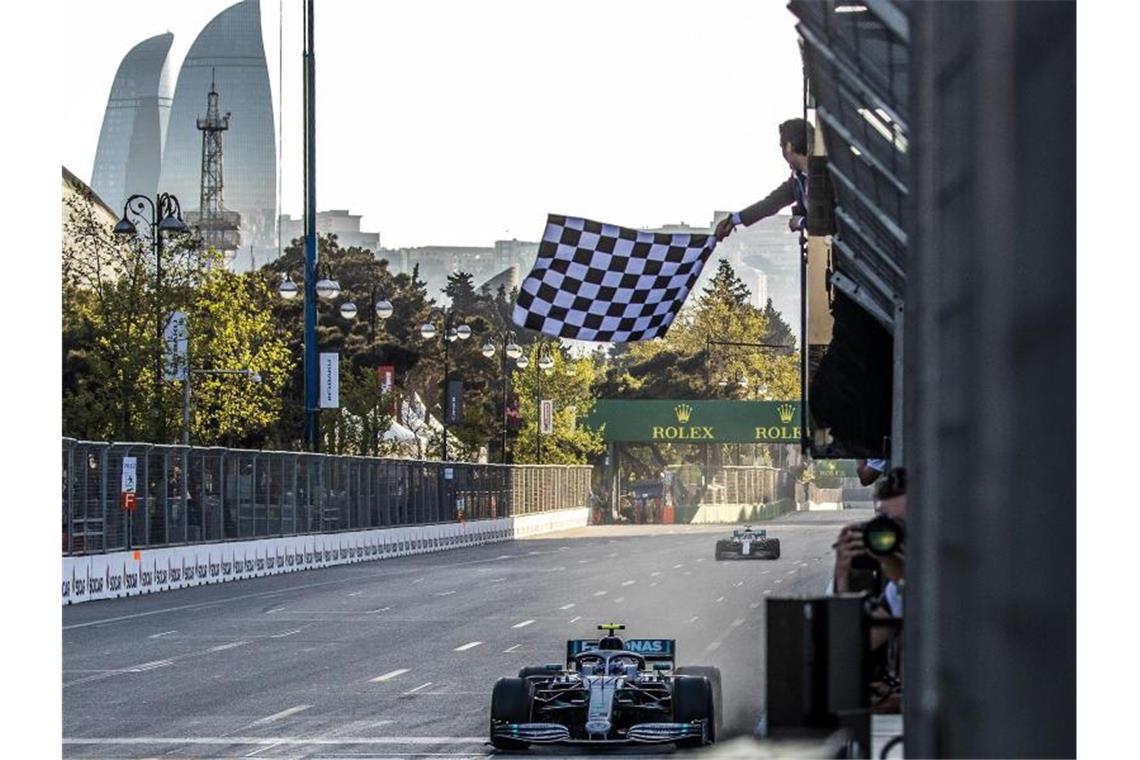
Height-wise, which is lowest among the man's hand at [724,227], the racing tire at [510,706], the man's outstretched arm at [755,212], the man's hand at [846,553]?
the racing tire at [510,706]

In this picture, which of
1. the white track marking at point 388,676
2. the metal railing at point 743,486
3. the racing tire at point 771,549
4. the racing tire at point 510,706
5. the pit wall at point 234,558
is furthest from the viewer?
the metal railing at point 743,486

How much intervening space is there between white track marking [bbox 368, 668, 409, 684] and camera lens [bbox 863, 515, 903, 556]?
751 inches

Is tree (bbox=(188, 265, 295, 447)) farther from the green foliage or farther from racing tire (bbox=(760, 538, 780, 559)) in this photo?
the green foliage

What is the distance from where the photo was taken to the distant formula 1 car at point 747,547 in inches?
2311

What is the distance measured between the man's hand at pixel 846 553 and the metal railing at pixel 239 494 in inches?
1185

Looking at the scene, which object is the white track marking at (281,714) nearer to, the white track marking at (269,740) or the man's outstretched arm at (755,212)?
the white track marking at (269,740)

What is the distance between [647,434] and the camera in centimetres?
11594

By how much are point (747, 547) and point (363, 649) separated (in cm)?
3257

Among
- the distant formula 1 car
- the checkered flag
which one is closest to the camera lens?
the checkered flag

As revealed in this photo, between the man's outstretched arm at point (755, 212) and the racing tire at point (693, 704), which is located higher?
the man's outstretched arm at point (755, 212)

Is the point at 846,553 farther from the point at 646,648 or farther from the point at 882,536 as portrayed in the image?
the point at 646,648

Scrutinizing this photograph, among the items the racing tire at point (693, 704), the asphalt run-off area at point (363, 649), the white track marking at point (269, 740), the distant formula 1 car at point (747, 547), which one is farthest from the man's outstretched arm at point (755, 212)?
the distant formula 1 car at point (747, 547)

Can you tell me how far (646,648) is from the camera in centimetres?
1711
